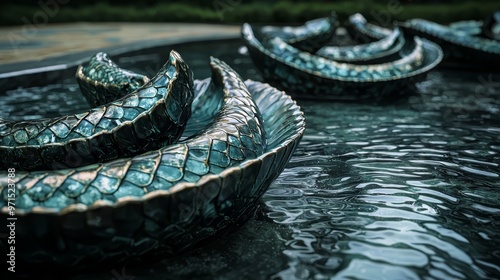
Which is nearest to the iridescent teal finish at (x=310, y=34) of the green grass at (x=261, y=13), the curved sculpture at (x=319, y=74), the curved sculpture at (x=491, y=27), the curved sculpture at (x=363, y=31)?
the curved sculpture at (x=319, y=74)

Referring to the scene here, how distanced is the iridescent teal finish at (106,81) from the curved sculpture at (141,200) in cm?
114

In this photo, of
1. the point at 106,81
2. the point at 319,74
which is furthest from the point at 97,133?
the point at 319,74

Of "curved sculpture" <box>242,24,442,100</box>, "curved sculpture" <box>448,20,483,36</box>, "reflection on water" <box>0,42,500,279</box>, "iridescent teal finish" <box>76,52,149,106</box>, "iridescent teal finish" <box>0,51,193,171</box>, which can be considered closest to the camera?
"reflection on water" <box>0,42,500,279</box>

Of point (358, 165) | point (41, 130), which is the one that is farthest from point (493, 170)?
point (41, 130)

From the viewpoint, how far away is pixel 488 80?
5.94m

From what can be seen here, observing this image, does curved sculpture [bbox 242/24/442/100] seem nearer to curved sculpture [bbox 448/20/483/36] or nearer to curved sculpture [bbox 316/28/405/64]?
curved sculpture [bbox 316/28/405/64]

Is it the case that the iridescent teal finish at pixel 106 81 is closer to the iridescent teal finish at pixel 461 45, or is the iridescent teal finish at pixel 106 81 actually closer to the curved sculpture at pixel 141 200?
the curved sculpture at pixel 141 200

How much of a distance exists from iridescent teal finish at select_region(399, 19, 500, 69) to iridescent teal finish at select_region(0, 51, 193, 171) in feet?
15.2

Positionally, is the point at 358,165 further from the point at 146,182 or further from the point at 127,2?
the point at 127,2

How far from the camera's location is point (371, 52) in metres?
6.05

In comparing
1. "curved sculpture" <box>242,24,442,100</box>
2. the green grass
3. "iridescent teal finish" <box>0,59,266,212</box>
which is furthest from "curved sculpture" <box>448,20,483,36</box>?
"iridescent teal finish" <box>0,59,266,212</box>

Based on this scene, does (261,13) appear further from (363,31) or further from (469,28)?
(469,28)

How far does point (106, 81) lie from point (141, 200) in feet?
5.57

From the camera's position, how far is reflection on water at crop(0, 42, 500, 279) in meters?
1.77
